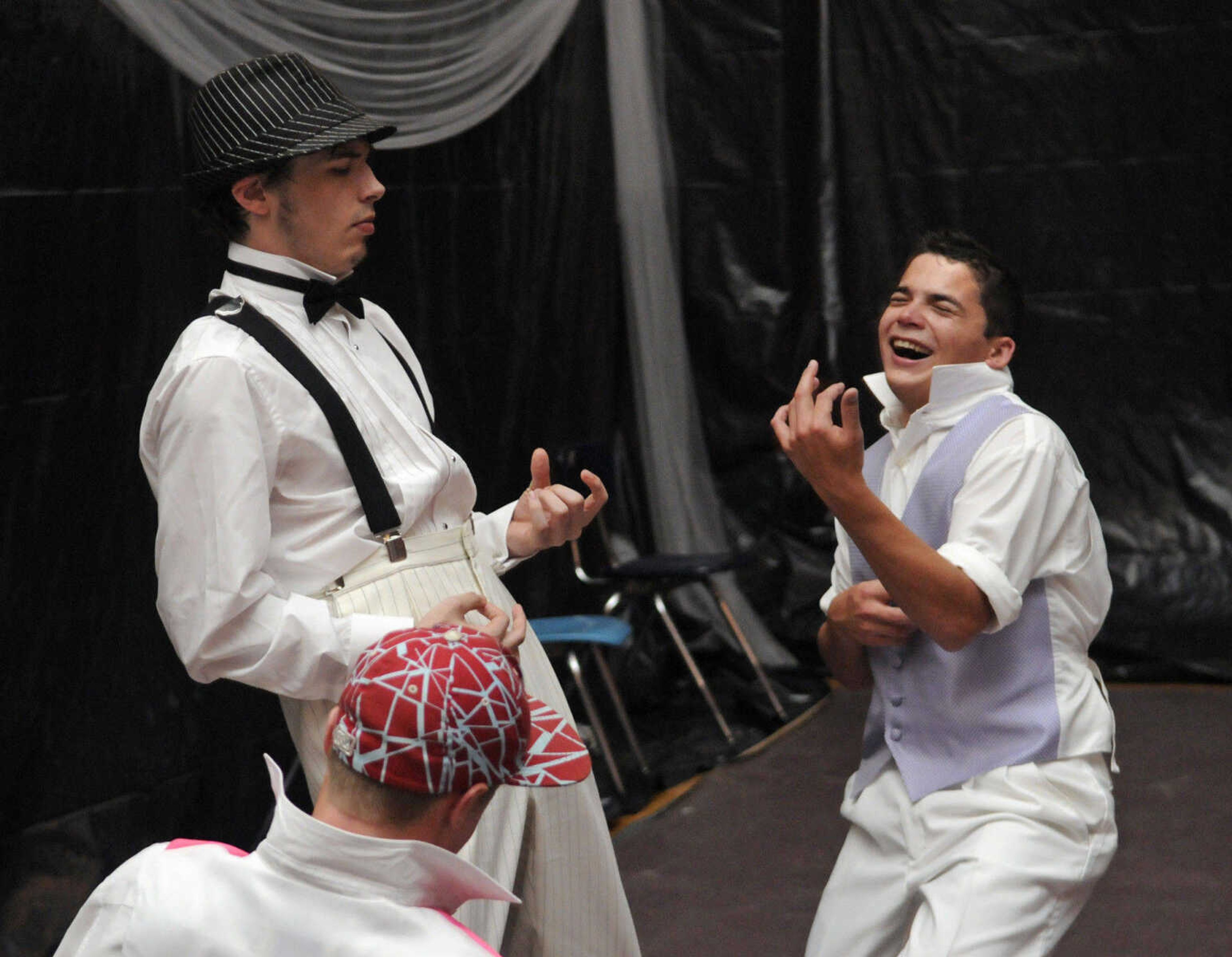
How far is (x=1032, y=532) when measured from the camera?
1947mm

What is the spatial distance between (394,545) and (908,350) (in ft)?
2.63

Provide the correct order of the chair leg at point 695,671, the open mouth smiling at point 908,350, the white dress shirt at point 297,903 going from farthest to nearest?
the chair leg at point 695,671
the open mouth smiling at point 908,350
the white dress shirt at point 297,903

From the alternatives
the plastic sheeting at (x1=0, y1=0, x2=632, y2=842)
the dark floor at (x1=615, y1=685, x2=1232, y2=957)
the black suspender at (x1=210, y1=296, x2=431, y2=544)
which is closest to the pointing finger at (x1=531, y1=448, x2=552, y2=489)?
the black suspender at (x1=210, y1=296, x2=431, y2=544)

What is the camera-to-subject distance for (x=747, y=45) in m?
5.24

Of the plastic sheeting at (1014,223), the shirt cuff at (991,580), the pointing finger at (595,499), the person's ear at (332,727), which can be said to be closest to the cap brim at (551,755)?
the person's ear at (332,727)

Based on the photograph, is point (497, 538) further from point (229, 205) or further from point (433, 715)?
point (433, 715)

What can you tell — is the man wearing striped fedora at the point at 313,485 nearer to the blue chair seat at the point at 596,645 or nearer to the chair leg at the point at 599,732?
the blue chair seat at the point at 596,645

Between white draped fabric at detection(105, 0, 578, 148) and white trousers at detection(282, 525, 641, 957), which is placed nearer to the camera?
white trousers at detection(282, 525, 641, 957)

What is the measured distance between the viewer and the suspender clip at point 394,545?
1.94 m

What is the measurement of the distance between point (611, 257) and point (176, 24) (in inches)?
95.0

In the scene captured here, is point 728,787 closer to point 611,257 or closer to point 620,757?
point 620,757

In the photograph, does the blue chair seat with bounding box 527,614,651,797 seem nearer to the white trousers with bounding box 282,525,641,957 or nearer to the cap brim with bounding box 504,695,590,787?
the white trousers with bounding box 282,525,641,957

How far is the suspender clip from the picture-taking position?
1937mm

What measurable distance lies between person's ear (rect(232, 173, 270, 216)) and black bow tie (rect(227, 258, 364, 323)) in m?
0.08
